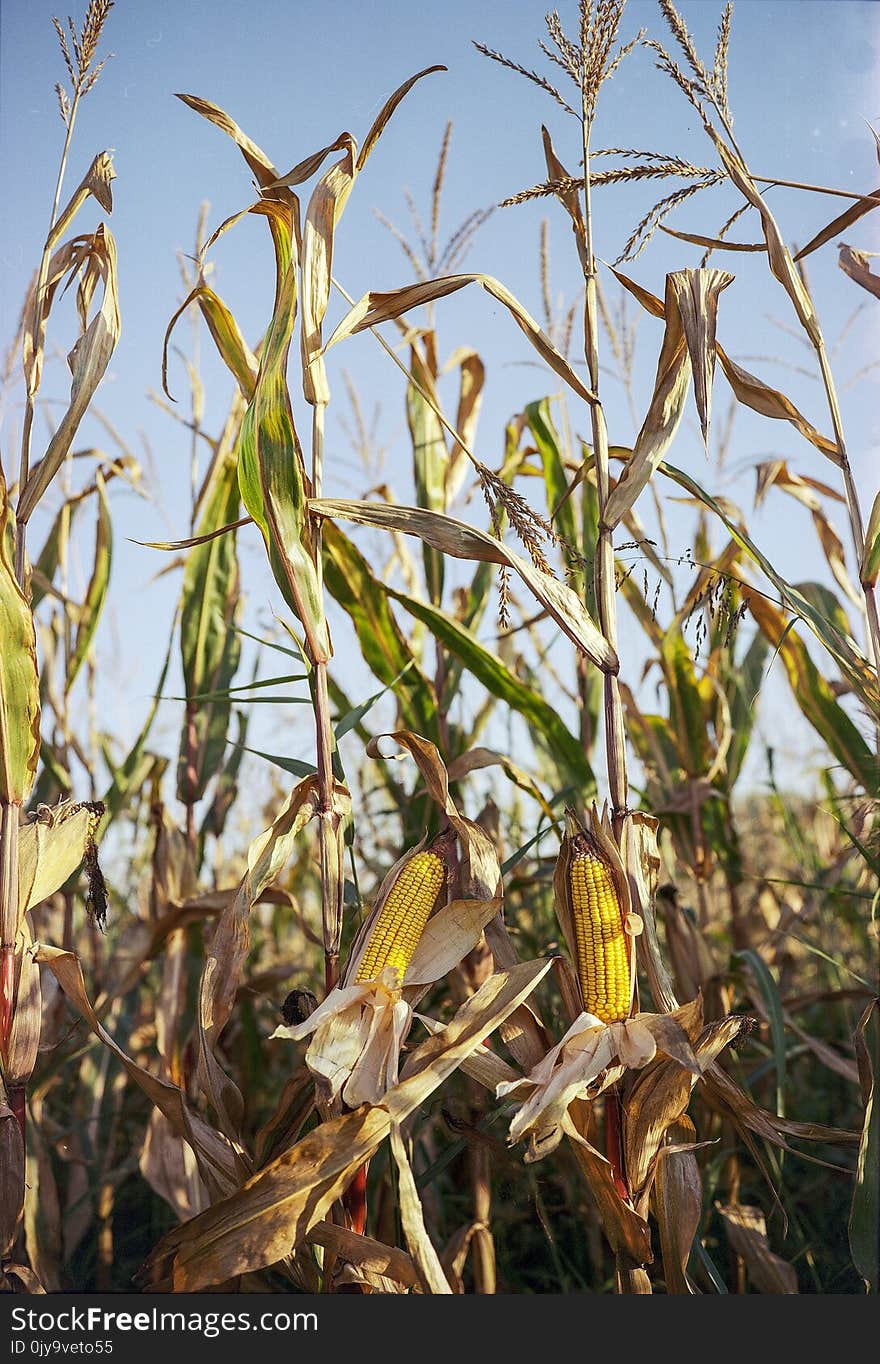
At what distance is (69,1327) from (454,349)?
1.56m

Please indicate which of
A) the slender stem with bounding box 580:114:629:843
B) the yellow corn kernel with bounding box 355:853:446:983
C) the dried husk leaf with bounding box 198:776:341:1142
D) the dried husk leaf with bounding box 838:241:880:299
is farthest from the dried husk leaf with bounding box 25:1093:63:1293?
the dried husk leaf with bounding box 838:241:880:299

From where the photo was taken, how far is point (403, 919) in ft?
3.43

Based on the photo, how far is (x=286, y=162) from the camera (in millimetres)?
1473

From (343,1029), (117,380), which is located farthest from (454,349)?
(343,1029)

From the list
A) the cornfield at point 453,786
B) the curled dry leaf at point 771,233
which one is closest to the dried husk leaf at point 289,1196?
the cornfield at point 453,786

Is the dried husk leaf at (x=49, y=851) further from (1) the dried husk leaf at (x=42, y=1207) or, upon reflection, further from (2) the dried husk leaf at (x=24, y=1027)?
(1) the dried husk leaf at (x=42, y=1207)

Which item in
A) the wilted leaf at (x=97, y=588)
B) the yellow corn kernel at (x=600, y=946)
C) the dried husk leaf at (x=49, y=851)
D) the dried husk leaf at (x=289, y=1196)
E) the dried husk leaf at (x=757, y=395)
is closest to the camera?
the dried husk leaf at (x=289, y=1196)

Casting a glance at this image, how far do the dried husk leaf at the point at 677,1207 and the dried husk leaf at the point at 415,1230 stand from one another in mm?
262

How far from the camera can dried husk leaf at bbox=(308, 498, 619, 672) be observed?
3.50 ft

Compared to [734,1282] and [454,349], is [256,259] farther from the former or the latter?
[734,1282]

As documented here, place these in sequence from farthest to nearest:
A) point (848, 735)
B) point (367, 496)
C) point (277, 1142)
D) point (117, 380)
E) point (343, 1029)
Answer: point (367, 496)
point (117, 380)
point (848, 735)
point (277, 1142)
point (343, 1029)

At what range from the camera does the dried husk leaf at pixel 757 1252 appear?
1326mm

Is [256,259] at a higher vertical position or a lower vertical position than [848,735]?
higher

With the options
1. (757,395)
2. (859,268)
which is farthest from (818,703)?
(859,268)
